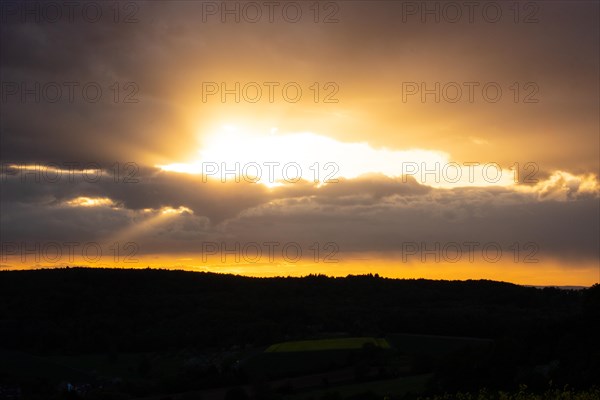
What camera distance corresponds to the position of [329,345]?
333 ft

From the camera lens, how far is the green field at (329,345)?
97312mm

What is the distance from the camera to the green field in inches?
3831

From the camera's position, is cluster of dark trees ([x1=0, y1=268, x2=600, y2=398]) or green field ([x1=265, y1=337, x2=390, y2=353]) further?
cluster of dark trees ([x1=0, y1=268, x2=600, y2=398])

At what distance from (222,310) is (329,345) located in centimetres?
3809

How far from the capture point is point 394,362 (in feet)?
301

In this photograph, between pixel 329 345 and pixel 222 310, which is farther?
pixel 222 310

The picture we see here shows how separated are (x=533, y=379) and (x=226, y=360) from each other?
52.5m

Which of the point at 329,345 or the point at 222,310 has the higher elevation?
the point at 222,310

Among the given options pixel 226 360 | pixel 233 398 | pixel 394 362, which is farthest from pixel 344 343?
pixel 233 398

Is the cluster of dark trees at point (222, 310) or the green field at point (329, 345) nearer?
the green field at point (329, 345)

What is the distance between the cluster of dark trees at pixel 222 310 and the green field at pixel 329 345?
734 cm

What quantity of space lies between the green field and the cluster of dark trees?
7342mm

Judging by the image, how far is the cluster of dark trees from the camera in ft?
375

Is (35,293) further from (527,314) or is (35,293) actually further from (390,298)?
(527,314)
